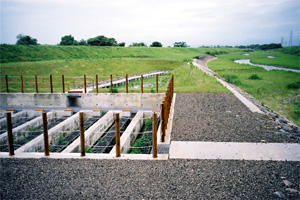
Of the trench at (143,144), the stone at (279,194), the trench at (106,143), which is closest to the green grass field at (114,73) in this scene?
the trench at (106,143)

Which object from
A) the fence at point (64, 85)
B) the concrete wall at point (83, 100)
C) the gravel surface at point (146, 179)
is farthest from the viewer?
the fence at point (64, 85)

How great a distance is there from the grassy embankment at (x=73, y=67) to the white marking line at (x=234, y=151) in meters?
11.3

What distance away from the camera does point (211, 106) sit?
13.9 m

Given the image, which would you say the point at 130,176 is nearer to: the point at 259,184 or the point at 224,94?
the point at 259,184

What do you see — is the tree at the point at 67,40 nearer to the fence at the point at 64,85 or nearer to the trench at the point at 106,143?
the fence at the point at 64,85

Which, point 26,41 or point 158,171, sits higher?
point 26,41

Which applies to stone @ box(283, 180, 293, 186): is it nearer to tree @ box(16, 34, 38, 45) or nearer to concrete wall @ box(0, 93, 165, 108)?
concrete wall @ box(0, 93, 165, 108)

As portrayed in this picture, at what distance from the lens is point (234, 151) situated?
7.62 m

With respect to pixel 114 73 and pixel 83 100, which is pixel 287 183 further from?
pixel 114 73

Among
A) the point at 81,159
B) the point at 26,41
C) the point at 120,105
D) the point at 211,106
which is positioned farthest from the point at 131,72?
the point at 26,41

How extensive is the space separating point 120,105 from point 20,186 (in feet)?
38.2

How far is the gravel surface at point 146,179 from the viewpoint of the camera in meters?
5.48

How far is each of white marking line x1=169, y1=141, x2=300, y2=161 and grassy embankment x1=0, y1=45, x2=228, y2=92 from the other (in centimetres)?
1135

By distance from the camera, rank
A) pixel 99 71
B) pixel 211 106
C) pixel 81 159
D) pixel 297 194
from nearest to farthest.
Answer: pixel 297 194 < pixel 81 159 < pixel 211 106 < pixel 99 71
